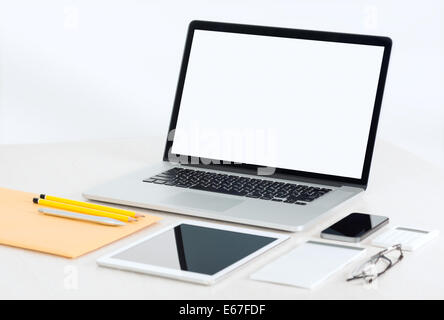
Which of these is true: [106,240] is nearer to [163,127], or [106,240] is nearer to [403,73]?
[163,127]

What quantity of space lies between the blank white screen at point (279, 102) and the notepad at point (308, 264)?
34 cm

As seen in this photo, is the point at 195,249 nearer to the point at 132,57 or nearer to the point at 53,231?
the point at 53,231

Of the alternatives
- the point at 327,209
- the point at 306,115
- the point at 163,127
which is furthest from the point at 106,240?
the point at 163,127

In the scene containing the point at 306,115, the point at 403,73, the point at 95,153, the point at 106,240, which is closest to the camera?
the point at 106,240

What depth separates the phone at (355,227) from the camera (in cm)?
127

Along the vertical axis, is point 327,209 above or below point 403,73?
below

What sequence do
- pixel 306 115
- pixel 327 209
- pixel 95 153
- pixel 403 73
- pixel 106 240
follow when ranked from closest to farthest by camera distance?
pixel 106 240, pixel 327 209, pixel 306 115, pixel 95 153, pixel 403 73

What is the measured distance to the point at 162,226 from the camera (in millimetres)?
1338

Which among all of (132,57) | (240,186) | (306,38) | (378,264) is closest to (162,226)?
(240,186)

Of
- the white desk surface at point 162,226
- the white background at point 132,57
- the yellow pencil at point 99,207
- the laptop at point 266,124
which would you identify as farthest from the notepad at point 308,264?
the white background at point 132,57

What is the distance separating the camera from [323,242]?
1.25 m

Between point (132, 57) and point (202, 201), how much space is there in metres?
1.81

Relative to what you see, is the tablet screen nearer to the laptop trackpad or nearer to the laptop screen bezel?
the laptop trackpad
